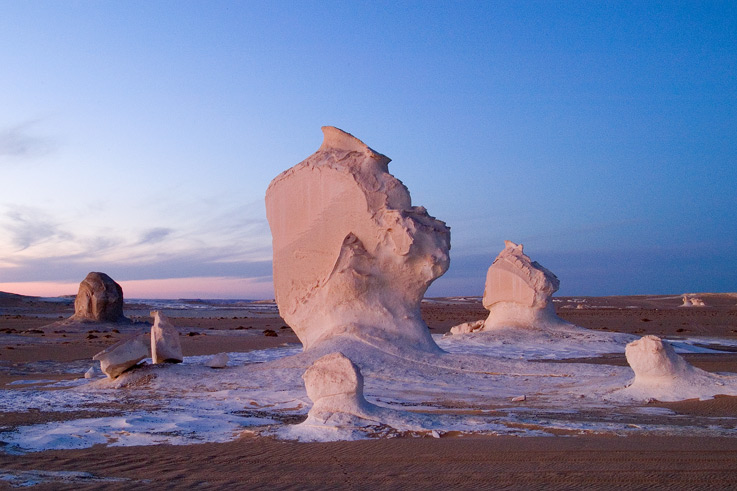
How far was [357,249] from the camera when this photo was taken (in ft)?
40.4

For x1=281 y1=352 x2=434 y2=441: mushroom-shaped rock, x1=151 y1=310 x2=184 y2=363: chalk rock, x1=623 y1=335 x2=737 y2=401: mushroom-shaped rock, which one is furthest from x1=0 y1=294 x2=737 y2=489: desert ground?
x1=151 y1=310 x2=184 y2=363: chalk rock

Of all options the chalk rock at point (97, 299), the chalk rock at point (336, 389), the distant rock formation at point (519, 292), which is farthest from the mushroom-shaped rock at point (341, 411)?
the chalk rock at point (97, 299)

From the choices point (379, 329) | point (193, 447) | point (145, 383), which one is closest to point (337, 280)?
point (379, 329)

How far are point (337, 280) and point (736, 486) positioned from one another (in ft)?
26.9

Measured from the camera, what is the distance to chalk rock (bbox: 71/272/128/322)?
27.4 m

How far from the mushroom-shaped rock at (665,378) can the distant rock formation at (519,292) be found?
434 inches

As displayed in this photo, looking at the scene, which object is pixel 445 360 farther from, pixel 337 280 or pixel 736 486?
pixel 736 486

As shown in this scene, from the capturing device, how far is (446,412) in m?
7.99

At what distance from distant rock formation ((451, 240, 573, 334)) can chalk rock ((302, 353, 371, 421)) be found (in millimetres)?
14540

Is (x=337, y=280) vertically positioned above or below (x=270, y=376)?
above

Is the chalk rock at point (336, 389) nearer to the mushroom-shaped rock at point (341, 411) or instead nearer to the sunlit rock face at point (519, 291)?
the mushroom-shaped rock at point (341, 411)

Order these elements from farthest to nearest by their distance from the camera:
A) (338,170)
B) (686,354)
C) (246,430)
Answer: (686,354), (338,170), (246,430)

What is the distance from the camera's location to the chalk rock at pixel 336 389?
6832 millimetres

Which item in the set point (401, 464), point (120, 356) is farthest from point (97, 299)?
point (401, 464)
